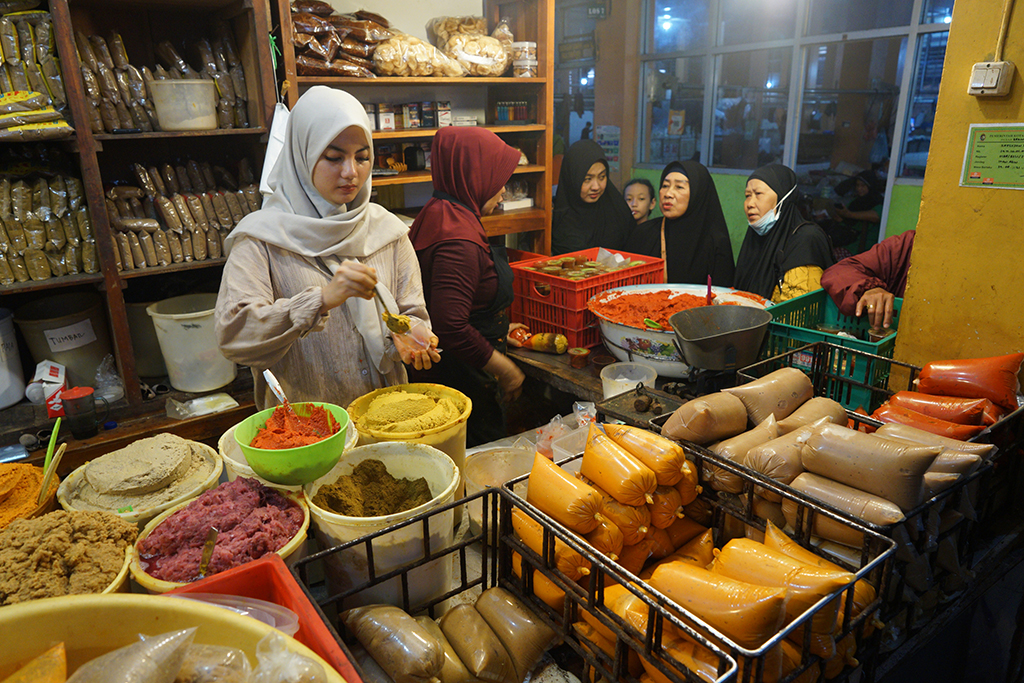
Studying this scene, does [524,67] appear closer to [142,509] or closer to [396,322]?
[396,322]

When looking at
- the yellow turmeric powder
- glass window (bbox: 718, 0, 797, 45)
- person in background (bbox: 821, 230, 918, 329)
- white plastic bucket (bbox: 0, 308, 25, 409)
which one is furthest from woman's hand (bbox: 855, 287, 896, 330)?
glass window (bbox: 718, 0, 797, 45)

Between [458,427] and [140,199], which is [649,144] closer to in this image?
[140,199]

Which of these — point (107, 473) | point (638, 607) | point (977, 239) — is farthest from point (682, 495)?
point (977, 239)

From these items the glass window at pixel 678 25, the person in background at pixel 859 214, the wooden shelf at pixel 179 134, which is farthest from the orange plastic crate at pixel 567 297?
the glass window at pixel 678 25

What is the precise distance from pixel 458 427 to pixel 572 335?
59.2 inches

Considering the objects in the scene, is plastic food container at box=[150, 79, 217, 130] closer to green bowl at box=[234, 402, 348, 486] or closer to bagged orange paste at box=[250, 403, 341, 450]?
bagged orange paste at box=[250, 403, 341, 450]

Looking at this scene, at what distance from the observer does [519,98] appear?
13.8 feet

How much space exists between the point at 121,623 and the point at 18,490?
76 cm

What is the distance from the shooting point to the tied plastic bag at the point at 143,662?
639 mm

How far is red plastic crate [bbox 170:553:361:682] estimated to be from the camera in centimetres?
75

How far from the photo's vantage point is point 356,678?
2.38ft

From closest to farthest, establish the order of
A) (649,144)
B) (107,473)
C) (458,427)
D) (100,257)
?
(107,473), (458,427), (100,257), (649,144)

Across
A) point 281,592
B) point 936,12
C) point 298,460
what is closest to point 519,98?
point 936,12

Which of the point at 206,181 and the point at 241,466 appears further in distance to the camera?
the point at 206,181
